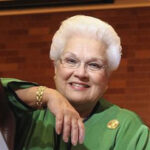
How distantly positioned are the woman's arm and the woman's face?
7.7 inches

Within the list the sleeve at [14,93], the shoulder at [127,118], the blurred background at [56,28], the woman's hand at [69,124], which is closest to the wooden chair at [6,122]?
the sleeve at [14,93]

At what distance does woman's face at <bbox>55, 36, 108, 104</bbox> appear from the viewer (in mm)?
1548

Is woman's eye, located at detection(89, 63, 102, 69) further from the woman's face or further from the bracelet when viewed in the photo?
the bracelet

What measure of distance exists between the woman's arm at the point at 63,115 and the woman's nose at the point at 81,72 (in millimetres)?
199

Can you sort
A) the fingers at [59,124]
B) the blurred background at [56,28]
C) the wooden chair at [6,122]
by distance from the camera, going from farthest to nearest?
the blurred background at [56,28]
the wooden chair at [6,122]
the fingers at [59,124]

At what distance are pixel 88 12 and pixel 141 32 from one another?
377 millimetres

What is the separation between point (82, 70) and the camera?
5.03 feet

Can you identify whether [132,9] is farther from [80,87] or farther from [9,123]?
[9,123]

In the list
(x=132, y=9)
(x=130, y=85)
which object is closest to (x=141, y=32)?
(x=132, y=9)

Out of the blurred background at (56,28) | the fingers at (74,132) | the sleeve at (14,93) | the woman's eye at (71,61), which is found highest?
the woman's eye at (71,61)

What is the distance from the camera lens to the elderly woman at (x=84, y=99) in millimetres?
1487

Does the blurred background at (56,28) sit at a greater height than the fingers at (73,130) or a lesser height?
lesser

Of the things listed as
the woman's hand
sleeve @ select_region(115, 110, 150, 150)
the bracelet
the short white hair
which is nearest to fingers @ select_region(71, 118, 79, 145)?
the woman's hand

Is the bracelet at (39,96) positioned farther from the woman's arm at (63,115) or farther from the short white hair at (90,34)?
the short white hair at (90,34)
